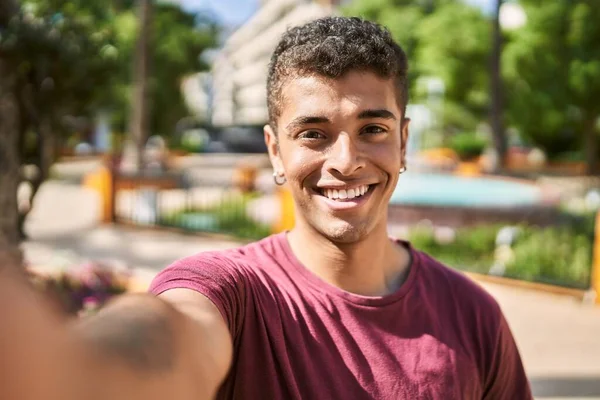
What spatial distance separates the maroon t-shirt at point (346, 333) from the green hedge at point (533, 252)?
6.92 metres

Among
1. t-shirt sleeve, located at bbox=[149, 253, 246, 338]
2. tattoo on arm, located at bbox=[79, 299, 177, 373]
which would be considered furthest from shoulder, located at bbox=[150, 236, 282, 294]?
tattoo on arm, located at bbox=[79, 299, 177, 373]

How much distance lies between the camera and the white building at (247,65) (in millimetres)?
72375

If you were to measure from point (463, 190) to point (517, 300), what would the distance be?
10.6 meters

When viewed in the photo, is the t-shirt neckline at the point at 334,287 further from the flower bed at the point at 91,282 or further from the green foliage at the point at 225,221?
the green foliage at the point at 225,221

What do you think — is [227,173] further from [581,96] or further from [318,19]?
[318,19]

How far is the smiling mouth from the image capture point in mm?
1634

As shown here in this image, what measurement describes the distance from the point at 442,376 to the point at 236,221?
1094cm

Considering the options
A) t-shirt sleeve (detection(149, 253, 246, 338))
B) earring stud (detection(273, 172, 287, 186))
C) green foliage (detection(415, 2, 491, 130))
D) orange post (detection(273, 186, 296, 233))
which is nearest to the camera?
t-shirt sleeve (detection(149, 253, 246, 338))

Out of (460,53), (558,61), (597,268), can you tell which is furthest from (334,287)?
(460,53)

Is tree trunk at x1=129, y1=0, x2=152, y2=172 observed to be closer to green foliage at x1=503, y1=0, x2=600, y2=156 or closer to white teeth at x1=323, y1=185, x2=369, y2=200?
green foliage at x1=503, y1=0, x2=600, y2=156

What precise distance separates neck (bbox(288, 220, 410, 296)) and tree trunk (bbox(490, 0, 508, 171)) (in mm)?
21456

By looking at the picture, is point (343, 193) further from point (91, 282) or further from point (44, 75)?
point (44, 75)

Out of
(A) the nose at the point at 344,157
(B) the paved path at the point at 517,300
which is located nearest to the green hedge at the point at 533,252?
(B) the paved path at the point at 517,300

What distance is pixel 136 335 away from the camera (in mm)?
806
